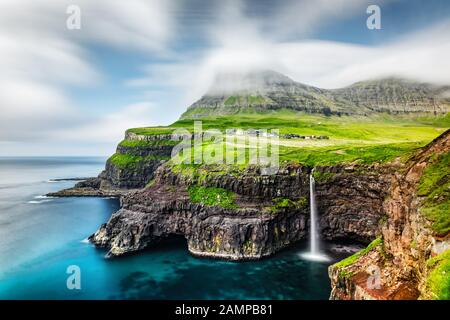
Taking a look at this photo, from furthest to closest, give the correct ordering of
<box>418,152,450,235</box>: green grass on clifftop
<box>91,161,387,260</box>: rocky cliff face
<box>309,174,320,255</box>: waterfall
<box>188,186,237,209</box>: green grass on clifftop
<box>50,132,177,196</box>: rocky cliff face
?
1. <box>50,132,177,196</box>: rocky cliff face
2. <box>188,186,237,209</box>: green grass on clifftop
3. <box>309,174,320,255</box>: waterfall
4. <box>91,161,387,260</box>: rocky cliff face
5. <box>418,152,450,235</box>: green grass on clifftop

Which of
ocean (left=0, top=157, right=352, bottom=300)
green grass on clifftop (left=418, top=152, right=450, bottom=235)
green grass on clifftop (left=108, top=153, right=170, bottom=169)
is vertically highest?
green grass on clifftop (left=108, top=153, right=170, bottom=169)

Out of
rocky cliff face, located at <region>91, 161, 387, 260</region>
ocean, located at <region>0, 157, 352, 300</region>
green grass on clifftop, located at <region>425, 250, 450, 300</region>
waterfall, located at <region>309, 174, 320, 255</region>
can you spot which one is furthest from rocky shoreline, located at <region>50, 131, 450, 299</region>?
green grass on clifftop, located at <region>425, 250, 450, 300</region>

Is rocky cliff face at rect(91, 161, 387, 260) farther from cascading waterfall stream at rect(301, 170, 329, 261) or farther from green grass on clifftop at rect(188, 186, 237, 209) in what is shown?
cascading waterfall stream at rect(301, 170, 329, 261)

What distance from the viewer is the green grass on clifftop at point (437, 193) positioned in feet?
63.2

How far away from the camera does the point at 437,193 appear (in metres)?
21.2

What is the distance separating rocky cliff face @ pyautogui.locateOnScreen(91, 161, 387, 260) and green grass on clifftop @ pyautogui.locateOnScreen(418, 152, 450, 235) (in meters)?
42.9

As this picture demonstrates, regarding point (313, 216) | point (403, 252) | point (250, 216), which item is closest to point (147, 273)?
point (250, 216)

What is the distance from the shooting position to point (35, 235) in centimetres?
8350

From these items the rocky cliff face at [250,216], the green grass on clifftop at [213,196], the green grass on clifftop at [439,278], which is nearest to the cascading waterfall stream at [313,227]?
the rocky cliff face at [250,216]

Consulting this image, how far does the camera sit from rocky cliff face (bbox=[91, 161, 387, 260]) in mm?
63344

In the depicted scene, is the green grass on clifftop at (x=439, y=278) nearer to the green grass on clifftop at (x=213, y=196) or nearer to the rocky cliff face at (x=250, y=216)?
the rocky cliff face at (x=250, y=216)

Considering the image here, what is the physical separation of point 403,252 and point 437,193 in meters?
5.11

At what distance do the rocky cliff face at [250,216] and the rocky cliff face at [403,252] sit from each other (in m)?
35.3
